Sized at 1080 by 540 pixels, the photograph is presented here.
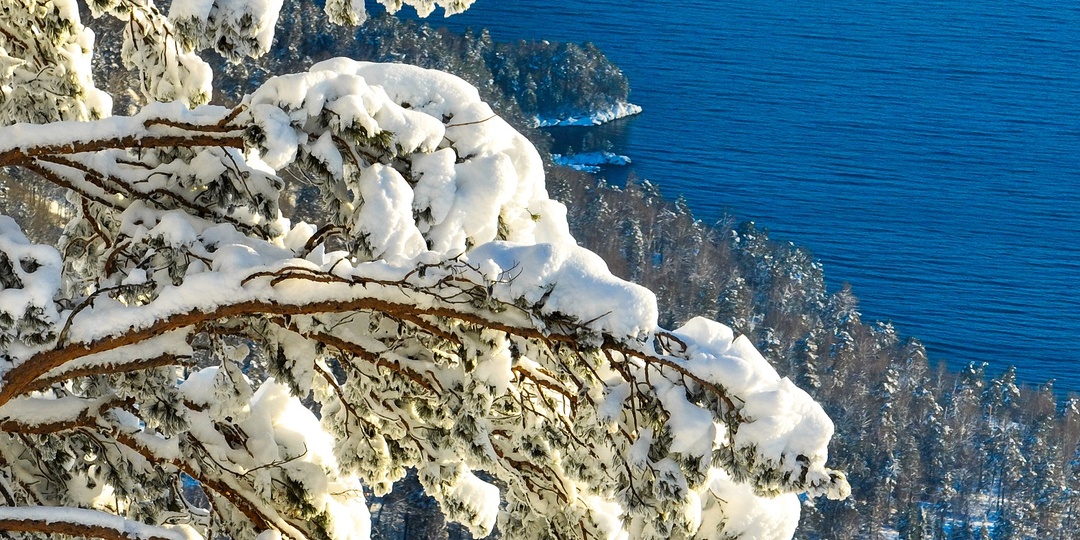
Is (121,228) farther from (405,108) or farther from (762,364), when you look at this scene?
(762,364)

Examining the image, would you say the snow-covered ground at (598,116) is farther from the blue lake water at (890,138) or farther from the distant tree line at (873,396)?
the distant tree line at (873,396)

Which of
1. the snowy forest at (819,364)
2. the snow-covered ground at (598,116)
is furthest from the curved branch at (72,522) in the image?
the snow-covered ground at (598,116)

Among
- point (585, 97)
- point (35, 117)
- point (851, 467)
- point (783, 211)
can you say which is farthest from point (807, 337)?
point (35, 117)

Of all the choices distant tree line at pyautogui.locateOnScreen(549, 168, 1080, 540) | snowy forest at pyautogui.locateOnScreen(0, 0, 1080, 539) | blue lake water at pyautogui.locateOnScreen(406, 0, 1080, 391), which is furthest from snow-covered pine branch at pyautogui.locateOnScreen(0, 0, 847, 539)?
blue lake water at pyautogui.locateOnScreen(406, 0, 1080, 391)

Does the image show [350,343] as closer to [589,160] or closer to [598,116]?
[589,160]

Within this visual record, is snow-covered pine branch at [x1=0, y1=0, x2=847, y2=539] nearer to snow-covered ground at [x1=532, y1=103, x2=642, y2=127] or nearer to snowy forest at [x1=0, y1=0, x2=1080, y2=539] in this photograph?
snowy forest at [x1=0, y1=0, x2=1080, y2=539]

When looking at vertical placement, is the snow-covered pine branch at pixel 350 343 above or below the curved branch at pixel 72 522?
above

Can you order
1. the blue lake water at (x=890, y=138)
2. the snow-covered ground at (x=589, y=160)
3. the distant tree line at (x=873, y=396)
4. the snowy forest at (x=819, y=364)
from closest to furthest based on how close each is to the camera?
the snowy forest at (x=819, y=364) < the distant tree line at (x=873, y=396) < the blue lake water at (x=890, y=138) < the snow-covered ground at (x=589, y=160)
